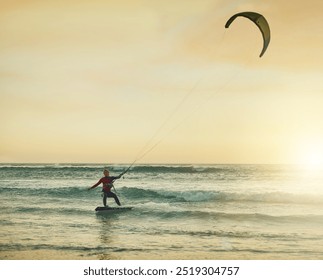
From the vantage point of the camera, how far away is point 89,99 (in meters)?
6.11

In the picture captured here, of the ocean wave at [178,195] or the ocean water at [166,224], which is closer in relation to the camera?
the ocean water at [166,224]

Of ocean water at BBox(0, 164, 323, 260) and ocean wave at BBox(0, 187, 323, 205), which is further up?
ocean wave at BBox(0, 187, 323, 205)

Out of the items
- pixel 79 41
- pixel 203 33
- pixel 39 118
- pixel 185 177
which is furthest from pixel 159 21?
pixel 185 177

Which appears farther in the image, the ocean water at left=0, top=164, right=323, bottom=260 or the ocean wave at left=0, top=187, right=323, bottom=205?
the ocean wave at left=0, top=187, right=323, bottom=205

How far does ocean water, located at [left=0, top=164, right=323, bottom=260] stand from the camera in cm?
427

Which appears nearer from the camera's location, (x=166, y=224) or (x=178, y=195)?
(x=166, y=224)

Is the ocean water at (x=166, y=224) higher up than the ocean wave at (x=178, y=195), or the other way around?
the ocean wave at (x=178, y=195)

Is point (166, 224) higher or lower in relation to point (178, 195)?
lower

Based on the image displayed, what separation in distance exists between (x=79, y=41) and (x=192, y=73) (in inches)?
55.3

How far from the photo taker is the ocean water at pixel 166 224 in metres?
4.27

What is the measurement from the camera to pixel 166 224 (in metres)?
5.35

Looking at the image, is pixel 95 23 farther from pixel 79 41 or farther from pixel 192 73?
pixel 192 73
